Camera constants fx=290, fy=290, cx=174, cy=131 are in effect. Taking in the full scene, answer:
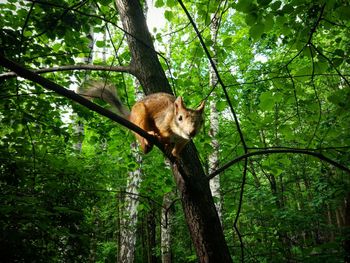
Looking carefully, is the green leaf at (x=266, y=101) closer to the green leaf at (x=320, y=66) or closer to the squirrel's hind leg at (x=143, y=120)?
the green leaf at (x=320, y=66)

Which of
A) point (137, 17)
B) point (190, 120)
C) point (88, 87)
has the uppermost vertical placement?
point (137, 17)

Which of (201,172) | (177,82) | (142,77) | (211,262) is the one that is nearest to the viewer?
(211,262)

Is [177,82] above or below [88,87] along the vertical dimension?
above

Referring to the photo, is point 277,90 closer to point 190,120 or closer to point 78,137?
point 190,120

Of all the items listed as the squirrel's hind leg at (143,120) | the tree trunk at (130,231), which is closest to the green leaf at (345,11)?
the squirrel's hind leg at (143,120)

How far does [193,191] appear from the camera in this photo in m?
2.36

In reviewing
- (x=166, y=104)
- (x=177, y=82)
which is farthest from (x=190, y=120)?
(x=177, y=82)

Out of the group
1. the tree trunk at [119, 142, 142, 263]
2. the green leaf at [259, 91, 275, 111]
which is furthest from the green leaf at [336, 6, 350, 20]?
the tree trunk at [119, 142, 142, 263]

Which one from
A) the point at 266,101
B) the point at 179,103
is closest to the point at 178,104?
the point at 179,103

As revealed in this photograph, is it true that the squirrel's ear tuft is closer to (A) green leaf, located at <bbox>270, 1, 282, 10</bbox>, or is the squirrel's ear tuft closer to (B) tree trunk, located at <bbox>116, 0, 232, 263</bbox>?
(B) tree trunk, located at <bbox>116, 0, 232, 263</bbox>

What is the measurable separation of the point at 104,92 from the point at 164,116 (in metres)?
0.85

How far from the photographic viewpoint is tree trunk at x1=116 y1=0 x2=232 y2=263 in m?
2.29

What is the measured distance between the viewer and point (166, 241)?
11211 mm

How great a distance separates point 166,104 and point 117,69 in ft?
2.37
